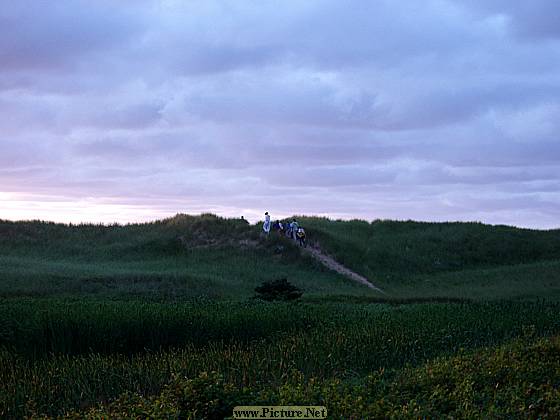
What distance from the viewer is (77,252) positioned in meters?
47.2

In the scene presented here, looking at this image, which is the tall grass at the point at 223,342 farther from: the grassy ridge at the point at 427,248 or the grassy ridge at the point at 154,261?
the grassy ridge at the point at 427,248

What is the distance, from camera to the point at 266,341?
59.5 ft

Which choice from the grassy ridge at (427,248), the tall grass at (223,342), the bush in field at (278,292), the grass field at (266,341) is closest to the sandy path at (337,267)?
the grassy ridge at (427,248)

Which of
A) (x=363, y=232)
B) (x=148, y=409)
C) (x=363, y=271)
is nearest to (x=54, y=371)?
(x=148, y=409)

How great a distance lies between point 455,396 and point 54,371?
8551mm

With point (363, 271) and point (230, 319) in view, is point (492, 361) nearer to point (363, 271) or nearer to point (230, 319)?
point (230, 319)

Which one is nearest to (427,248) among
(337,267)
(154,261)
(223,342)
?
(337,267)

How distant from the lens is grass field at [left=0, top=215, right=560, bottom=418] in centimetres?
995

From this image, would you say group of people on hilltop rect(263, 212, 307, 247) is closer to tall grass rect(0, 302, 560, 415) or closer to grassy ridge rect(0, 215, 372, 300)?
grassy ridge rect(0, 215, 372, 300)

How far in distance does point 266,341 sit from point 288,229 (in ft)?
95.2

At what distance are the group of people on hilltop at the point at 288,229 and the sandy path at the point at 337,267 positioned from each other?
0.93 meters

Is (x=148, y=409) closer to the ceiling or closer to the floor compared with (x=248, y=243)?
closer to the floor

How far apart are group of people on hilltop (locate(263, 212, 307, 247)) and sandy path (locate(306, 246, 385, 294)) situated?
931mm

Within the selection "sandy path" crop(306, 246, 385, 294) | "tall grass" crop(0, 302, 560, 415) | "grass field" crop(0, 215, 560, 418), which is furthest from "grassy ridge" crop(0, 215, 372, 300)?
"tall grass" crop(0, 302, 560, 415)
